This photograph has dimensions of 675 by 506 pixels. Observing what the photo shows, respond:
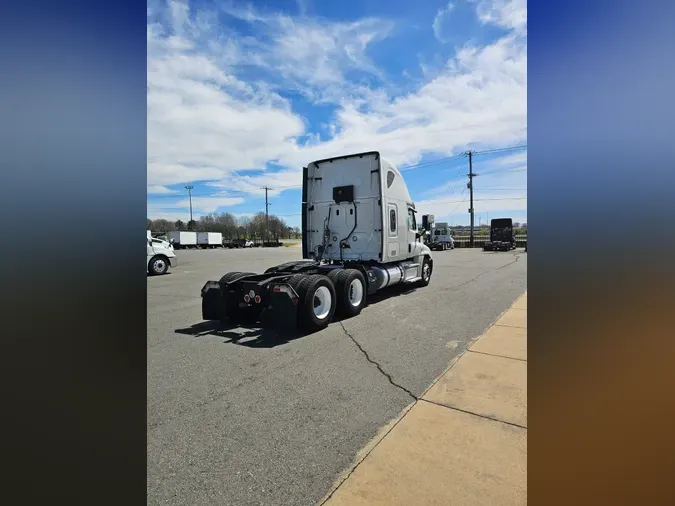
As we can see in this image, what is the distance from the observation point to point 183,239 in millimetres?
56562

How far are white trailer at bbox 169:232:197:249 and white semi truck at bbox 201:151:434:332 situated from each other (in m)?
51.2

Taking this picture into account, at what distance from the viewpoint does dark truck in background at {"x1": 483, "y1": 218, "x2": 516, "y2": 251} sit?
32.9 metres

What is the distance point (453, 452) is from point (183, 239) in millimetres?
59229

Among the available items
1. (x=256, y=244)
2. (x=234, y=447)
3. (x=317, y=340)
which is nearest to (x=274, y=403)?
(x=234, y=447)

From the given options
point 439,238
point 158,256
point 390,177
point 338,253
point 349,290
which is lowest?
point 349,290

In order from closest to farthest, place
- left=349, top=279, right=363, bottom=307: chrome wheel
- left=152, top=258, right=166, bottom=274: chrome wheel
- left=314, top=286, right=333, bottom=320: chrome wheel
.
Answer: left=314, top=286, right=333, bottom=320: chrome wheel → left=349, top=279, right=363, bottom=307: chrome wheel → left=152, top=258, right=166, bottom=274: chrome wheel

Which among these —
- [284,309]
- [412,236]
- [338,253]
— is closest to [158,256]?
[338,253]

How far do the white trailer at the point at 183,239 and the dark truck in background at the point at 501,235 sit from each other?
43231 mm

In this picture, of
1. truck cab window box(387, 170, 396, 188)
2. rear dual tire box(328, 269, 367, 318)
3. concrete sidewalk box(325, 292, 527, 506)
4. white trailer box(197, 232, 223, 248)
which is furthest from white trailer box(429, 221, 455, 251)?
white trailer box(197, 232, 223, 248)

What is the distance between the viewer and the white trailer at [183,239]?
55562 mm

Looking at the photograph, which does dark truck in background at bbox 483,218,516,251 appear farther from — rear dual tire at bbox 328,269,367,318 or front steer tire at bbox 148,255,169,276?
rear dual tire at bbox 328,269,367,318

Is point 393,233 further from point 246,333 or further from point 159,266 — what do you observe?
point 159,266

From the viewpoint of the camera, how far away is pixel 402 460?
2566mm
